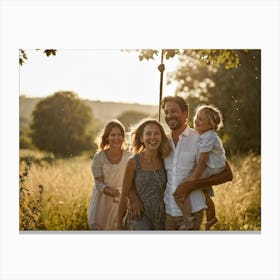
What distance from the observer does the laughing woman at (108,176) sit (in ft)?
19.1

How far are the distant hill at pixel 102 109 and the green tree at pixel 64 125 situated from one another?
2.1 inches

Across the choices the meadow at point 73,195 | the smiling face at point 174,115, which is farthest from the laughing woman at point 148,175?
the meadow at point 73,195

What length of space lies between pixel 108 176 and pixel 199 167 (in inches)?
32.3

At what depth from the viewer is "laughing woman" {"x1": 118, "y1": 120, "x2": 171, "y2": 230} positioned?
18.8ft

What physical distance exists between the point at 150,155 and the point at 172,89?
2.08 ft

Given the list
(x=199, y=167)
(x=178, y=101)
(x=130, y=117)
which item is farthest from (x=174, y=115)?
(x=199, y=167)

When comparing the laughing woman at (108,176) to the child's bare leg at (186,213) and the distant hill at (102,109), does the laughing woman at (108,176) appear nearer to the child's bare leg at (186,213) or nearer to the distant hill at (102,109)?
the distant hill at (102,109)

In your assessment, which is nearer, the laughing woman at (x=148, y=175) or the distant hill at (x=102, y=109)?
the laughing woman at (x=148, y=175)

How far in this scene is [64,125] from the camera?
588 centimetres

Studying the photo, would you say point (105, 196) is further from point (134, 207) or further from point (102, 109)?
point (102, 109)

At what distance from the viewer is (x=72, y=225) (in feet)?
19.4

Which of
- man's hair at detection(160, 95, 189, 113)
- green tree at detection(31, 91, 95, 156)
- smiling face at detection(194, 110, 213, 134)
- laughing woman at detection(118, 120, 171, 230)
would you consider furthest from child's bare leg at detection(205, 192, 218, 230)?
green tree at detection(31, 91, 95, 156)

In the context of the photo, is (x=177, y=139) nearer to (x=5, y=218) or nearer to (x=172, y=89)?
(x=172, y=89)
